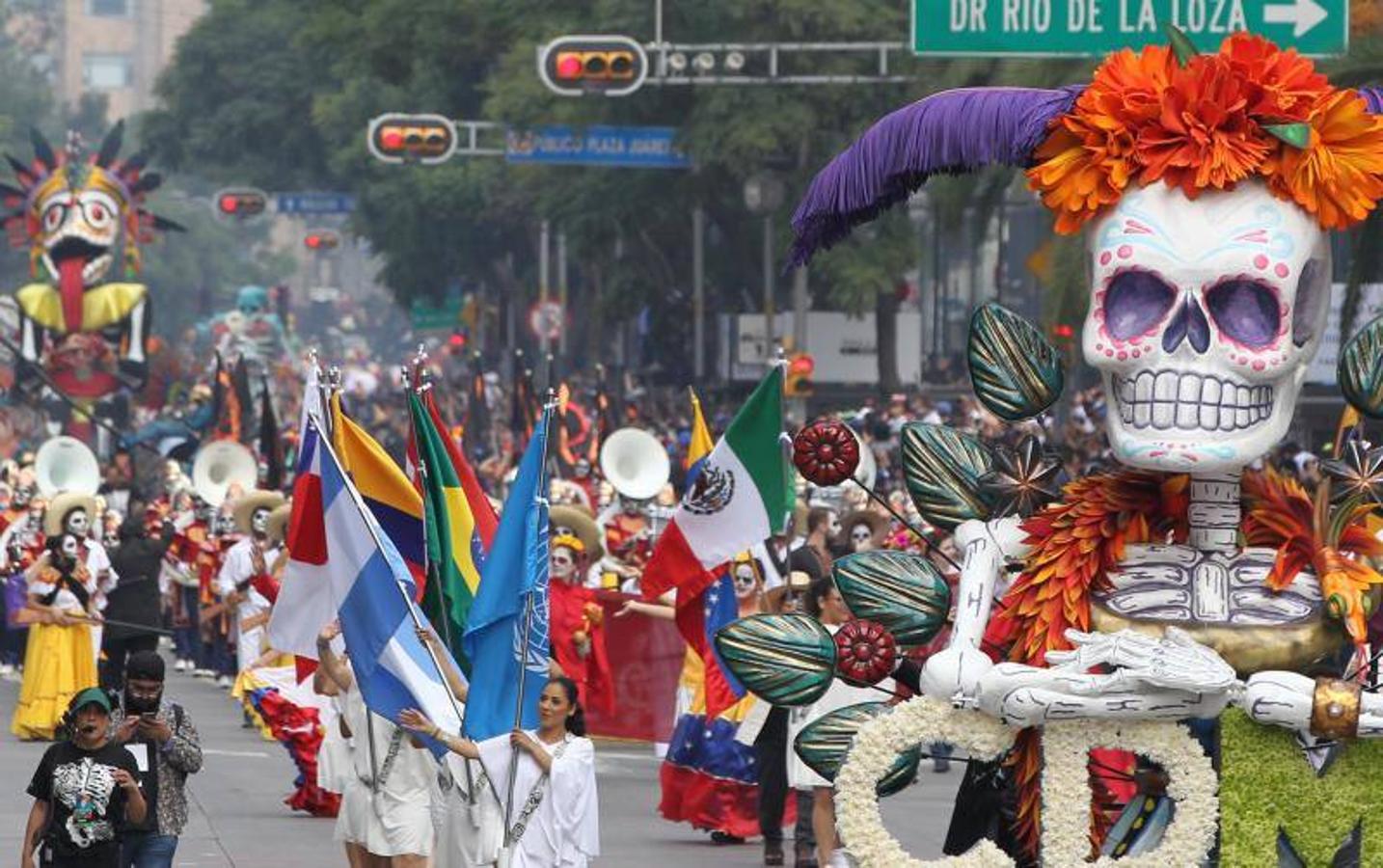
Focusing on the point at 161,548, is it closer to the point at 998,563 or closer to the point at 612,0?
the point at 998,563

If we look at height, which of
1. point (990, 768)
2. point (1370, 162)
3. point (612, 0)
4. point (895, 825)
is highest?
point (612, 0)

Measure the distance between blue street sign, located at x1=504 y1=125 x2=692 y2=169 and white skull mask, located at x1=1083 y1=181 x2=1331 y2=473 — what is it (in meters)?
30.7

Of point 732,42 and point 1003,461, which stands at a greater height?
point 732,42

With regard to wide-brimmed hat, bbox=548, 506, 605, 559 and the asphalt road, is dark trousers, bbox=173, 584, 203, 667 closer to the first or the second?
the asphalt road

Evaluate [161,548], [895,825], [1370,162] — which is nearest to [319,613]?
[895,825]

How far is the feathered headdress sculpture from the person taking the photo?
9734 mm

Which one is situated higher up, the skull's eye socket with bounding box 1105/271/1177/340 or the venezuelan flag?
the skull's eye socket with bounding box 1105/271/1177/340

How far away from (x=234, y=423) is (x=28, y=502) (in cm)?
876

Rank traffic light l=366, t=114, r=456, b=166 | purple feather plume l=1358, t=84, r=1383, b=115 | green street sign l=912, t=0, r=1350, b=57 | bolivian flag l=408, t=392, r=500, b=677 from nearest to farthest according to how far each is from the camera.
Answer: purple feather plume l=1358, t=84, r=1383, b=115 → bolivian flag l=408, t=392, r=500, b=677 → green street sign l=912, t=0, r=1350, b=57 → traffic light l=366, t=114, r=456, b=166

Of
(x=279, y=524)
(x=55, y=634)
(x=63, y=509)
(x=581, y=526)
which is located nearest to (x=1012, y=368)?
(x=581, y=526)

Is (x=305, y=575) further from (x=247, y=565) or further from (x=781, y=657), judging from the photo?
(x=247, y=565)

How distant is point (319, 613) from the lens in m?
14.2

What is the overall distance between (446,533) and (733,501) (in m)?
3.59

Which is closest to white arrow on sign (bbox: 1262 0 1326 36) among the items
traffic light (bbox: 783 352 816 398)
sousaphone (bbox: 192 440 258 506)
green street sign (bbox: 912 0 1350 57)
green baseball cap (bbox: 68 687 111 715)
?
green street sign (bbox: 912 0 1350 57)
